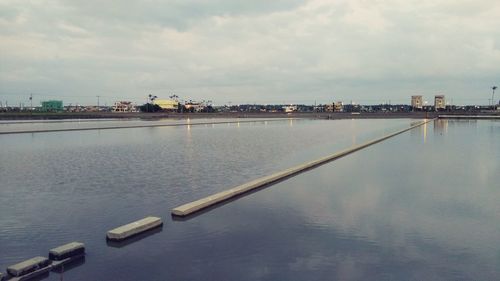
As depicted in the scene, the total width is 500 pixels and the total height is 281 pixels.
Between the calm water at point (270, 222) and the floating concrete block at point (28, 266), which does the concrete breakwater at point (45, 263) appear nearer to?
the floating concrete block at point (28, 266)

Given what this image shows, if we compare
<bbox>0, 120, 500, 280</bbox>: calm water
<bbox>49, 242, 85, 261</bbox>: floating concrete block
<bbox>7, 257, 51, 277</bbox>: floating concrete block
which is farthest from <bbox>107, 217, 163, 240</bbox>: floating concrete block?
<bbox>7, 257, 51, 277</bbox>: floating concrete block

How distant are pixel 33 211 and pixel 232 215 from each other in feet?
27.2

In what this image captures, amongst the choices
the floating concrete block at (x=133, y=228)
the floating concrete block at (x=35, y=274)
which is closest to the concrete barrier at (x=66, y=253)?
the floating concrete block at (x=35, y=274)

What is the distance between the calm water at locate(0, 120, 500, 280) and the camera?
1060 cm

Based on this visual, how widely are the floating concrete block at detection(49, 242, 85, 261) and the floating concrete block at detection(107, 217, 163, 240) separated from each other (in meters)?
1.18

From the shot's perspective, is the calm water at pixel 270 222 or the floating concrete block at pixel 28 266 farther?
the calm water at pixel 270 222

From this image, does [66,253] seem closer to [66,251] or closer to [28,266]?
[66,251]

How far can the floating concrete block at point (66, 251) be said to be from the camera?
11.0m

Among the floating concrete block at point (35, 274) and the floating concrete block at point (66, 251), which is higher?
the floating concrete block at point (66, 251)

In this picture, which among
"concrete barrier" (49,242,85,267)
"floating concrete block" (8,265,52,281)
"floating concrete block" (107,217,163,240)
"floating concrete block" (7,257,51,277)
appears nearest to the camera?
"floating concrete block" (8,265,52,281)

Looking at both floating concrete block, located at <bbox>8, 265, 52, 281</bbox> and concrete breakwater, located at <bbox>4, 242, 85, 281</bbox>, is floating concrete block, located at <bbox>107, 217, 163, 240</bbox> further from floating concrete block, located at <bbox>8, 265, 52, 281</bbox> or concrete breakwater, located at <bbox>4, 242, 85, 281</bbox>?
floating concrete block, located at <bbox>8, 265, 52, 281</bbox>

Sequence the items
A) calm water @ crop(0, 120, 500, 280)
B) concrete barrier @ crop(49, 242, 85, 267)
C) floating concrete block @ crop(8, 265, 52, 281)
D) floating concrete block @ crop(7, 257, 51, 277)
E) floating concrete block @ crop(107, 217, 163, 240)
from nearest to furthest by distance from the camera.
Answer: floating concrete block @ crop(8, 265, 52, 281) < floating concrete block @ crop(7, 257, 51, 277) < calm water @ crop(0, 120, 500, 280) < concrete barrier @ crop(49, 242, 85, 267) < floating concrete block @ crop(107, 217, 163, 240)

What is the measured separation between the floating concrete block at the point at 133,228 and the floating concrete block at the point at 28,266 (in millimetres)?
2288


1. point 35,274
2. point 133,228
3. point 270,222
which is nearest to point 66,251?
point 35,274
